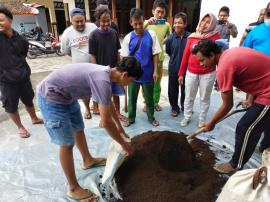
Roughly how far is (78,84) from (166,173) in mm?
990

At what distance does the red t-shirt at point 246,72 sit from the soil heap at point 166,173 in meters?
0.71

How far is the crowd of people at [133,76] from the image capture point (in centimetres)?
158

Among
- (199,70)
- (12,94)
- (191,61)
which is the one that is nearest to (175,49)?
(191,61)

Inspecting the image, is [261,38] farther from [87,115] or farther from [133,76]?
[87,115]

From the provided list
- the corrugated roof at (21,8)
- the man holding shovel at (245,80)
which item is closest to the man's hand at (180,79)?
the man holding shovel at (245,80)

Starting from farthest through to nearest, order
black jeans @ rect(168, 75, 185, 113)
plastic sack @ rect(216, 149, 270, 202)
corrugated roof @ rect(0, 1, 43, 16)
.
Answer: corrugated roof @ rect(0, 1, 43, 16) < black jeans @ rect(168, 75, 185, 113) < plastic sack @ rect(216, 149, 270, 202)

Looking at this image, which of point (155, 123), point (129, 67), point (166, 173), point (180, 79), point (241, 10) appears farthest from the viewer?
point (241, 10)

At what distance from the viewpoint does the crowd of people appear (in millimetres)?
1578

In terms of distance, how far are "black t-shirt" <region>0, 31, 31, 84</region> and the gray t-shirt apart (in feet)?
3.91

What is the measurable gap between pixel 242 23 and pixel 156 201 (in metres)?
4.59

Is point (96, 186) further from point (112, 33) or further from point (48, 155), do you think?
point (112, 33)

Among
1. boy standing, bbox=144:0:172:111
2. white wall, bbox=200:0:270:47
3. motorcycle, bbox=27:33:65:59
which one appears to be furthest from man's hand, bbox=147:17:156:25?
motorcycle, bbox=27:33:65:59

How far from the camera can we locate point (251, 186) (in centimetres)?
126

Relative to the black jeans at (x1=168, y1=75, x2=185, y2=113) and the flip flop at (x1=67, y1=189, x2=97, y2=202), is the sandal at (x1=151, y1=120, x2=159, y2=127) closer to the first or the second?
the black jeans at (x1=168, y1=75, x2=185, y2=113)
